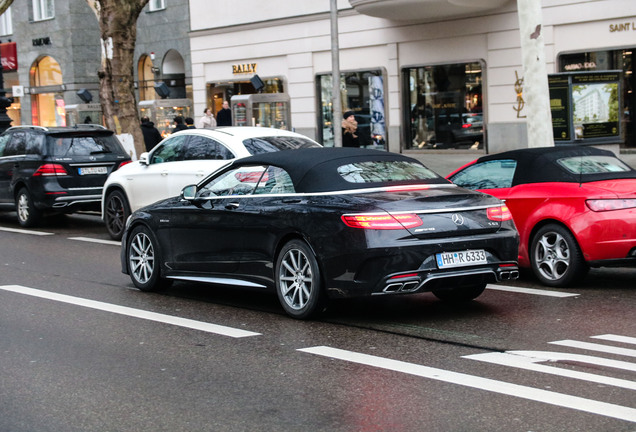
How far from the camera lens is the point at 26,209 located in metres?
16.7

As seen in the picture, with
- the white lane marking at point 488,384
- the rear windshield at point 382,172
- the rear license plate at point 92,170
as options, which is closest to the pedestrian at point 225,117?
the rear license plate at point 92,170

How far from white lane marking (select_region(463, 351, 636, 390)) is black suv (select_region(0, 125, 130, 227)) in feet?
35.0

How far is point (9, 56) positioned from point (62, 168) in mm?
36635

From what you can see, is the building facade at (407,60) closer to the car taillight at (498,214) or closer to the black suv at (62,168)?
the black suv at (62,168)

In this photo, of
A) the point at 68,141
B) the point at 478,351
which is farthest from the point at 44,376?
the point at 68,141

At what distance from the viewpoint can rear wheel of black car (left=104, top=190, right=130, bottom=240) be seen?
48.2 feet

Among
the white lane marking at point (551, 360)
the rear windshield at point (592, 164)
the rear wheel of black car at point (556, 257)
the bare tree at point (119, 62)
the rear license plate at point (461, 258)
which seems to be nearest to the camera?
the white lane marking at point (551, 360)

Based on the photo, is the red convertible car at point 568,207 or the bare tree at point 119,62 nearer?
the red convertible car at point 568,207

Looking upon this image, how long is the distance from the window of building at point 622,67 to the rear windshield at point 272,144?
40.6 feet

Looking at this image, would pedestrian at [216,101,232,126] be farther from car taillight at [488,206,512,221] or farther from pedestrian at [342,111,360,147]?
car taillight at [488,206,512,221]

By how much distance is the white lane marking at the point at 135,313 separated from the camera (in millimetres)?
7930

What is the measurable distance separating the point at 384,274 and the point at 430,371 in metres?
1.43

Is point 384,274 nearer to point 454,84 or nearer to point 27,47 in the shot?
point 454,84

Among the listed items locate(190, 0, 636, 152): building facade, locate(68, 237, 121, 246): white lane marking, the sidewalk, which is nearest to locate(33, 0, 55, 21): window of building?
locate(190, 0, 636, 152): building facade
